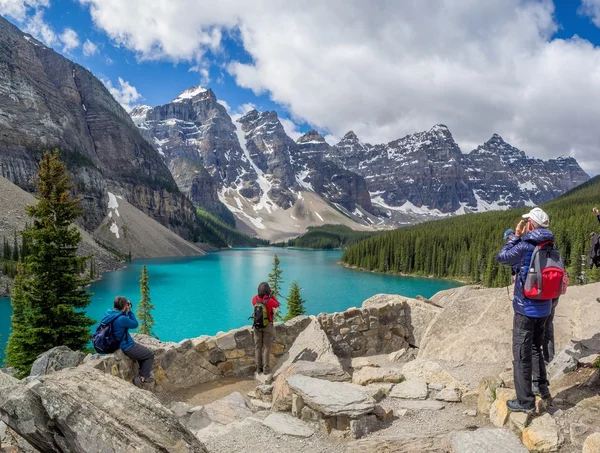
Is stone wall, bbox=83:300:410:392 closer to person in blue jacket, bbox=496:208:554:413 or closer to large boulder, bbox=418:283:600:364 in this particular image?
large boulder, bbox=418:283:600:364

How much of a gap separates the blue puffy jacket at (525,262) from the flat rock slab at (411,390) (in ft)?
9.65

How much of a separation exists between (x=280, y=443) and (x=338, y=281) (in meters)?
77.6

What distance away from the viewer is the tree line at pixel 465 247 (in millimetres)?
74312

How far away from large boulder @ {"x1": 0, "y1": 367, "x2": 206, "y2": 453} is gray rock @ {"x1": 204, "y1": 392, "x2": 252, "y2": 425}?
2750 millimetres

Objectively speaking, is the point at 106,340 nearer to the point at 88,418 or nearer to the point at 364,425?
the point at 88,418

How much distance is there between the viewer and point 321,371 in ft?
27.4

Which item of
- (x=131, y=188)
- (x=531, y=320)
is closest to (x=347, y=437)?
(x=531, y=320)

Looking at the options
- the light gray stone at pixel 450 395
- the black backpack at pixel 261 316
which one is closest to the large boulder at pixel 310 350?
the black backpack at pixel 261 316

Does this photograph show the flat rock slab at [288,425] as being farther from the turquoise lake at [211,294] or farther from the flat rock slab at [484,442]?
the turquoise lake at [211,294]

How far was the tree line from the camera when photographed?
7431cm

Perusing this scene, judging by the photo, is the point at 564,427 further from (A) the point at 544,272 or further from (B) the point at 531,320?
(A) the point at 544,272

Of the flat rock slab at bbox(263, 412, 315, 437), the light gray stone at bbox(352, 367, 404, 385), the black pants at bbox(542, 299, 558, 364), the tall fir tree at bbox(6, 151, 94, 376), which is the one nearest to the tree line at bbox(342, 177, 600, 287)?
the black pants at bbox(542, 299, 558, 364)

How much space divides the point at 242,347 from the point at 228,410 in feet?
9.75

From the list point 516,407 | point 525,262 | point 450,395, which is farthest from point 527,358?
point 450,395
